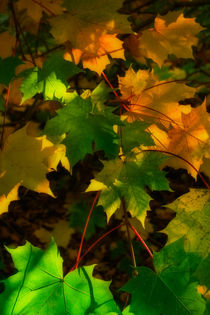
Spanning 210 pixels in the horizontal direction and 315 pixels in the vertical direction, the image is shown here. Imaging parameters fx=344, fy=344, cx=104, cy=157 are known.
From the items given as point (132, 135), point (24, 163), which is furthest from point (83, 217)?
point (132, 135)

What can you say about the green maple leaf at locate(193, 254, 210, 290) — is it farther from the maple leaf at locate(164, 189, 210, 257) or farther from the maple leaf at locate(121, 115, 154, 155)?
the maple leaf at locate(121, 115, 154, 155)

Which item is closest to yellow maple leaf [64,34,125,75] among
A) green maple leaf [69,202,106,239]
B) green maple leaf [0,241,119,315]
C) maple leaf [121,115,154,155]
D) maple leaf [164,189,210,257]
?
maple leaf [121,115,154,155]

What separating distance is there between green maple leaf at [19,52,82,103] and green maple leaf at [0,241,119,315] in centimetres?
55

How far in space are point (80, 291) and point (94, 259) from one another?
131 cm

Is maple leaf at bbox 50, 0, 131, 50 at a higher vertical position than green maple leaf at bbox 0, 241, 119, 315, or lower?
higher

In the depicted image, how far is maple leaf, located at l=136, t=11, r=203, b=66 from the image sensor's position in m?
1.54

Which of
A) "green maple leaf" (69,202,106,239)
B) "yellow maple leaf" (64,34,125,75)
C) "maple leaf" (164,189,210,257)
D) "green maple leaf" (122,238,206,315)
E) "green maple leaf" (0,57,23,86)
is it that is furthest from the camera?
"green maple leaf" (69,202,106,239)

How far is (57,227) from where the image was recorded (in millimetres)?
2279

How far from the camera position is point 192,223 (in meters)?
1.22

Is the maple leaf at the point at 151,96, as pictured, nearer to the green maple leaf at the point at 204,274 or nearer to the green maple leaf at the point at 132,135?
the green maple leaf at the point at 132,135

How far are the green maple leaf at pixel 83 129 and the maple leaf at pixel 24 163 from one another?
0.60ft

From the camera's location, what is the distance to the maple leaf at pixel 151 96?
1.37 meters

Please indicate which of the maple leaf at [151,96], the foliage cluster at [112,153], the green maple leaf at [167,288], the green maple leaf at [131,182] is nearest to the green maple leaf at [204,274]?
the foliage cluster at [112,153]

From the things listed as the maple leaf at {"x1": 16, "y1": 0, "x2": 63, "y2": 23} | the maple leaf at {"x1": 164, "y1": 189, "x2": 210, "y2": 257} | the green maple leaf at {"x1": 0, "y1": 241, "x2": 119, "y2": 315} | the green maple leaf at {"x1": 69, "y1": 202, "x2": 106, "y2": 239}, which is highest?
the maple leaf at {"x1": 16, "y1": 0, "x2": 63, "y2": 23}
